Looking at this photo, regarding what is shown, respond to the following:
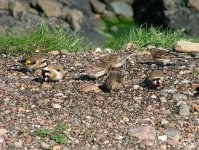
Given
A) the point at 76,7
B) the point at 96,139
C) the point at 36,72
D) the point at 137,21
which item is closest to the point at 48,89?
the point at 36,72

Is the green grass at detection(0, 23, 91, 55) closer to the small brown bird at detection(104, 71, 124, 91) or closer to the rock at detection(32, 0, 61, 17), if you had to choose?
the small brown bird at detection(104, 71, 124, 91)

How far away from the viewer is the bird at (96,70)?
30.9ft

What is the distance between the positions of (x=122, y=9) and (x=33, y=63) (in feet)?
43.8

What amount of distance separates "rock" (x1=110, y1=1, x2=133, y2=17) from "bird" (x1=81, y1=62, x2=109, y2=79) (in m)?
13.1

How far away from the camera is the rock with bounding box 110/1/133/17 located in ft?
74.2

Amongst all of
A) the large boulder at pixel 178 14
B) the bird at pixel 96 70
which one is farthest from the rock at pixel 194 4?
the bird at pixel 96 70

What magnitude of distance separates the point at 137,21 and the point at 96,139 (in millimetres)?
14797

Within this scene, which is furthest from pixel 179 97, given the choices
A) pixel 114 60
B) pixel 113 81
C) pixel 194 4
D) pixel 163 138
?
pixel 194 4

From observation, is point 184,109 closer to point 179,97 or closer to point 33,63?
point 179,97

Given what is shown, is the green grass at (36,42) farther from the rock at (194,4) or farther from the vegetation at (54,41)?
the rock at (194,4)

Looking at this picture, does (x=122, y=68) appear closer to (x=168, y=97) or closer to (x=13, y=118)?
(x=168, y=97)

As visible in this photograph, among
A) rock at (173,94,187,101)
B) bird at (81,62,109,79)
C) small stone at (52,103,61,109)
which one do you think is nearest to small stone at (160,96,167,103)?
rock at (173,94,187,101)

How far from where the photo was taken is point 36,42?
11.1 m

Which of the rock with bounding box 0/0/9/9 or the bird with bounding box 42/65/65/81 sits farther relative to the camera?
the rock with bounding box 0/0/9/9
